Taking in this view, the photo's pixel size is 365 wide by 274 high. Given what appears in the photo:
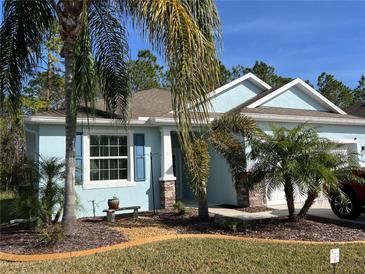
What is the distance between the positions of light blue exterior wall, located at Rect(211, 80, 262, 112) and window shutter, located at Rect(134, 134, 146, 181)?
3764 mm

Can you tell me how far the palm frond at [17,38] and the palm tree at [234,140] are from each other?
489cm

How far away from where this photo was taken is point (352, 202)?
33.1ft

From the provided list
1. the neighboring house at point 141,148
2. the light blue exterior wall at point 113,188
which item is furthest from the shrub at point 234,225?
the light blue exterior wall at point 113,188

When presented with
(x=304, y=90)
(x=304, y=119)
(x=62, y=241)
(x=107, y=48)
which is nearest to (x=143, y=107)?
(x=107, y=48)

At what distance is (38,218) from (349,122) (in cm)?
1294

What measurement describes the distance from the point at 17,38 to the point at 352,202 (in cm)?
943

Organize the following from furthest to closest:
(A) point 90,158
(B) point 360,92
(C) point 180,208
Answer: (B) point 360,92 → (A) point 90,158 → (C) point 180,208

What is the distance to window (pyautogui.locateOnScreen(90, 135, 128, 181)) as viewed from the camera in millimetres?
12492

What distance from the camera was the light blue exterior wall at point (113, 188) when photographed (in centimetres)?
1173

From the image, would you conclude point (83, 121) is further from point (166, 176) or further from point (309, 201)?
point (309, 201)

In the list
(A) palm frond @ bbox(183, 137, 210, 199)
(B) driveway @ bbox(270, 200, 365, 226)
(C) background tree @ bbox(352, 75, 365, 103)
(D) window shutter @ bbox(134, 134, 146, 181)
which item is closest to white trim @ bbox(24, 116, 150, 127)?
(D) window shutter @ bbox(134, 134, 146, 181)

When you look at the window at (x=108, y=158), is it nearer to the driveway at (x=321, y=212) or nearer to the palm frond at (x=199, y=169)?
the palm frond at (x=199, y=169)

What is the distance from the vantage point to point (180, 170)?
53.1ft

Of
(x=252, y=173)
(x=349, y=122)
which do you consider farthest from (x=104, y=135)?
(x=349, y=122)
